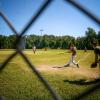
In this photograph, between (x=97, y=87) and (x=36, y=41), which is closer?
(x=97, y=87)

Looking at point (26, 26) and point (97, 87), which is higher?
point (26, 26)

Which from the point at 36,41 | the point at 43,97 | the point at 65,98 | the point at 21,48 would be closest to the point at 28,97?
the point at 43,97

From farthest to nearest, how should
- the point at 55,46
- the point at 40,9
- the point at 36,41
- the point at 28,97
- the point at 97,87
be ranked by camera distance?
the point at 55,46, the point at 36,41, the point at 28,97, the point at 40,9, the point at 97,87

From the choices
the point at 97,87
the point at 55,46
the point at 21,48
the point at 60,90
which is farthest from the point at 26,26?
the point at 55,46

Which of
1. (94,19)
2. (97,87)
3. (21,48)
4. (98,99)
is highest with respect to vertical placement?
(94,19)

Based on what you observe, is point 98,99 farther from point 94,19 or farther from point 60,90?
point 94,19

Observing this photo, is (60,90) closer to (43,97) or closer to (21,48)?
(43,97)

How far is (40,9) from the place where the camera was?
1018 mm

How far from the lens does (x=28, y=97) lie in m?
6.53

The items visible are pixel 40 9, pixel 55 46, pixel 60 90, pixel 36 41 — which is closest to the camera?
pixel 40 9

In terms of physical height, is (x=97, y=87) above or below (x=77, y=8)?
below

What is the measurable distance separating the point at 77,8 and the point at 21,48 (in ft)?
1.38

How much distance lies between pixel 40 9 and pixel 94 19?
35 cm

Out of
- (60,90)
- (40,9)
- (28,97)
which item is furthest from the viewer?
(60,90)
